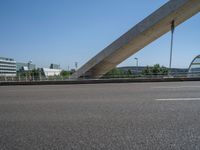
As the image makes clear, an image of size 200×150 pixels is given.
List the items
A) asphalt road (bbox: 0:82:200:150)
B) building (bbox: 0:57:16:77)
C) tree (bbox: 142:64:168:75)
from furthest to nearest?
building (bbox: 0:57:16:77)
tree (bbox: 142:64:168:75)
asphalt road (bbox: 0:82:200:150)

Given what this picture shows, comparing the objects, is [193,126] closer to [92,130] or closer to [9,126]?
[92,130]

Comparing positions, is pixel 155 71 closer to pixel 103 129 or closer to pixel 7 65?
pixel 103 129

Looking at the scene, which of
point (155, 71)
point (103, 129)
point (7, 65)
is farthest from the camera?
point (7, 65)

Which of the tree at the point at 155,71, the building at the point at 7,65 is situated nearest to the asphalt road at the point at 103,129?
the tree at the point at 155,71

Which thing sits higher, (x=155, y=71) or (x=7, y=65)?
(x=7, y=65)

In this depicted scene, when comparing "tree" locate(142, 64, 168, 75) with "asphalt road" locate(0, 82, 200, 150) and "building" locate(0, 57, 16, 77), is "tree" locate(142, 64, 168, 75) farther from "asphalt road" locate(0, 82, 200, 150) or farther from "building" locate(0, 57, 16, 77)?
"building" locate(0, 57, 16, 77)

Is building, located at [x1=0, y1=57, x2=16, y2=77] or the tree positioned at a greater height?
building, located at [x1=0, y1=57, x2=16, y2=77]

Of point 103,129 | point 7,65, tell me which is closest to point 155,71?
point 103,129

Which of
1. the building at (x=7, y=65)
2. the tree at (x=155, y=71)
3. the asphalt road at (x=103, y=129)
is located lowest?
the asphalt road at (x=103, y=129)

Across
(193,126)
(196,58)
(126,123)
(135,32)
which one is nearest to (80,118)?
(126,123)

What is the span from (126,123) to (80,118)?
3.43ft

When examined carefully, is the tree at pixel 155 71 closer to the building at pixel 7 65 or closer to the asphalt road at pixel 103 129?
the asphalt road at pixel 103 129

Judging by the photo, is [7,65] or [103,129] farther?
[7,65]

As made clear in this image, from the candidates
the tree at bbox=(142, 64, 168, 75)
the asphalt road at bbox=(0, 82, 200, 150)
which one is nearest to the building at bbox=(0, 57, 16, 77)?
the tree at bbox=(142, 64, 168, 75)
